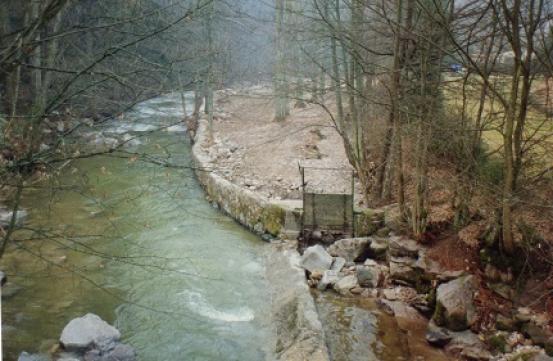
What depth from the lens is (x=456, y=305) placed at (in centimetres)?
675

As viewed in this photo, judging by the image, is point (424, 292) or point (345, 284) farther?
point (345, 284)

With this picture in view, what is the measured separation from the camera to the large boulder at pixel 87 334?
6.50m

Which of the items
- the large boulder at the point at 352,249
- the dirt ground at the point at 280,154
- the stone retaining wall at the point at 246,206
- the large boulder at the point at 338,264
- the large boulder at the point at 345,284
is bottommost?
the large boulder at the point at 345,284

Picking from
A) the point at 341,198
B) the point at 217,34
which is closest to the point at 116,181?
the point at 341,198

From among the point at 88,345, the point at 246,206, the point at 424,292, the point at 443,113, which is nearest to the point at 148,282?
the point at 88,345

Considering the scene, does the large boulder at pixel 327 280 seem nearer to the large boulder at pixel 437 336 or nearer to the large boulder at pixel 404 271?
the large boulder at pixel 404 271

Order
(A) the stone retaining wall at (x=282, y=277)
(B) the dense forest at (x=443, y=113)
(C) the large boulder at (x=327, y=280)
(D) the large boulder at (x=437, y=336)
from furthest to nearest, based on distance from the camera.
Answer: (C) the large boulder at (x=327, y=280)
(D) the large boulder at (x=437, y=336)
(A) the stone retaining wall at (x=282, y=277)
(B) the dense forest at (x=443, y=113)

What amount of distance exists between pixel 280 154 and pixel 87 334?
9224 mm

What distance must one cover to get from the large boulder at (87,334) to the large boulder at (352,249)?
424 centimetres

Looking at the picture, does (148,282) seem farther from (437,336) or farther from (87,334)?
(437,336)

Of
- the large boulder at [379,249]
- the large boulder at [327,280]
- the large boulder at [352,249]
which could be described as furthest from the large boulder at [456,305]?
→ the large boulder at [352,249]

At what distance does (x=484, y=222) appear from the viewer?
25.7 feet

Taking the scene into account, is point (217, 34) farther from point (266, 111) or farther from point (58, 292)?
point (58, 292)

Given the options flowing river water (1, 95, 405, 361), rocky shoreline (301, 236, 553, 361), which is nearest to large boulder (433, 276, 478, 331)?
rocky shoreline (301, 236, 553, 361)
